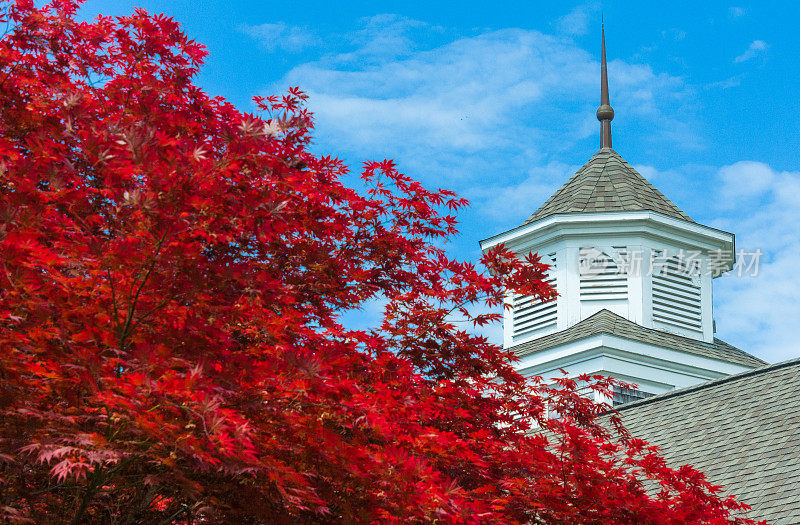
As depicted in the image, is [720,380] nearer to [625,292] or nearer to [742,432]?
[742,432]

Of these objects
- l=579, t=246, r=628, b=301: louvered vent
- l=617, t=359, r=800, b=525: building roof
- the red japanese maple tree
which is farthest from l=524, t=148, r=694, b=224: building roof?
the red japanese maple tree

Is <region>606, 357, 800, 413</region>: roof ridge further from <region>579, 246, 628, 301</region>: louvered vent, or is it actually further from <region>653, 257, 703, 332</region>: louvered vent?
<region>653, 257, 703, 332</region>: louvered vent

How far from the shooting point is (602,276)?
2355 centimetres

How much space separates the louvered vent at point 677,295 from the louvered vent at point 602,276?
2.94ft

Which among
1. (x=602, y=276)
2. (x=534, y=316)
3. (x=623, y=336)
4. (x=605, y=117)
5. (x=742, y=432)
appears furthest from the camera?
(x=605, y=117)

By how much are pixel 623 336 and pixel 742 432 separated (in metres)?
6.39

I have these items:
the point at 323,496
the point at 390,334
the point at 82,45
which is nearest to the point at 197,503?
the point at 323,496

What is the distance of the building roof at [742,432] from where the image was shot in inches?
508

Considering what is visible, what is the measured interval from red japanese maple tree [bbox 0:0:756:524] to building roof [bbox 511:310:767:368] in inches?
525

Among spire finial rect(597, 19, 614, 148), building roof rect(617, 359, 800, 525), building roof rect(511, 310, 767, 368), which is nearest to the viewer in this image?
building roof rect(617, 359, 800, 525)

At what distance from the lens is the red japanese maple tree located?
5.17 metres

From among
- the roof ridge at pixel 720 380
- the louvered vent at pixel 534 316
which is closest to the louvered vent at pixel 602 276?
the louvered vent at pixel 534 316

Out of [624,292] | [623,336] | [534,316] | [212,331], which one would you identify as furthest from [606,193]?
[212,331]

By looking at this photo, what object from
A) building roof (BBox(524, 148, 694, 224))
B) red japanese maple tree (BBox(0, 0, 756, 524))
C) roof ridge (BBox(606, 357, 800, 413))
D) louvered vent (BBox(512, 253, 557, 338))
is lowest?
red japanese maple tree (BBox(0, 0, 756, 524))
